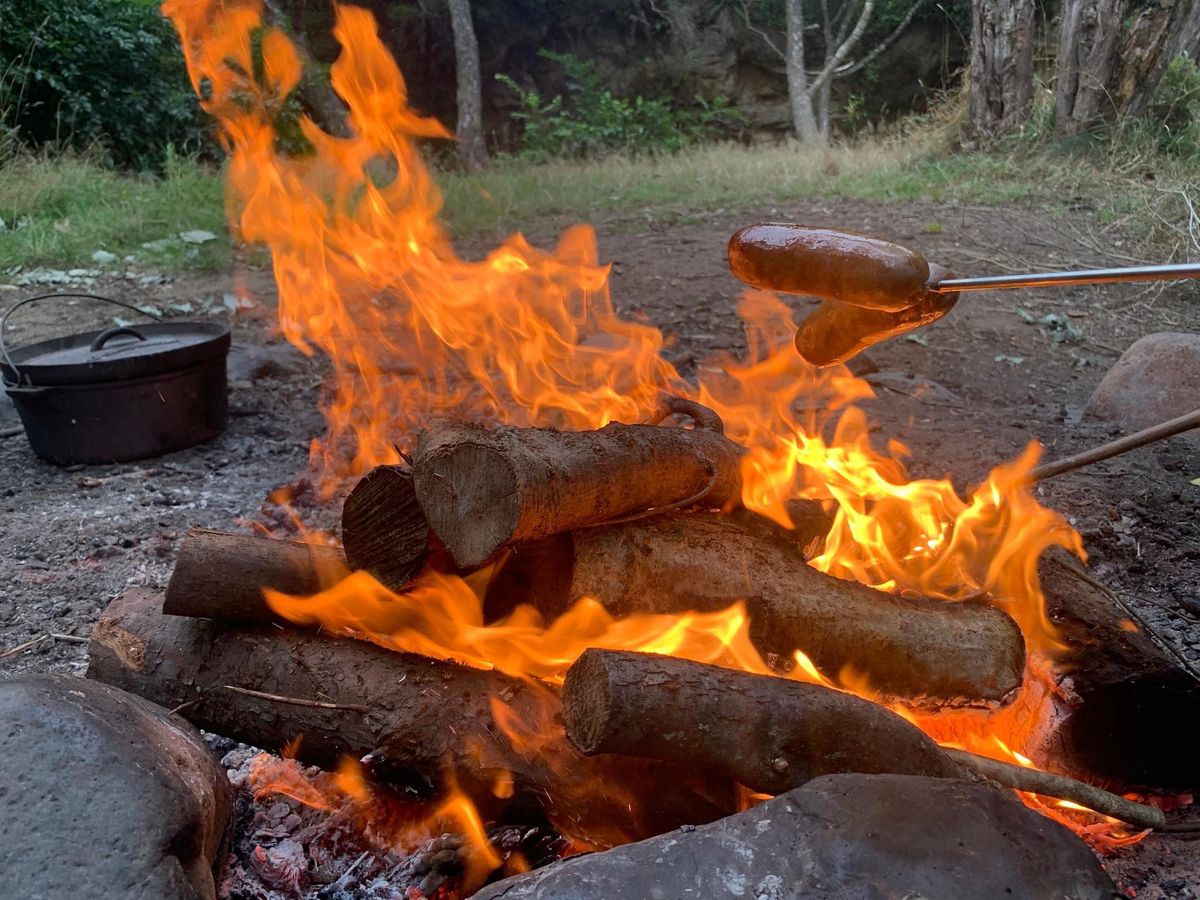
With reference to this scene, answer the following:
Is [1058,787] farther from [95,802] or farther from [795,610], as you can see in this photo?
[95,802]

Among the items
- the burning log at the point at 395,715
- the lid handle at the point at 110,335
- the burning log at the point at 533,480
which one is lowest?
the burning log at the point at 395,715

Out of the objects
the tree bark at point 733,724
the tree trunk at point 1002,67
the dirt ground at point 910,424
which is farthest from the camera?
the tree trunk at point 1002,67

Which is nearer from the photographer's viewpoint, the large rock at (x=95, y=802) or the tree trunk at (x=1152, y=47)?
the large rock at (x=95, y=802)

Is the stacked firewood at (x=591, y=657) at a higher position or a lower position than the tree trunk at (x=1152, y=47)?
lower

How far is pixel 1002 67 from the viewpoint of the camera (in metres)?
11.4

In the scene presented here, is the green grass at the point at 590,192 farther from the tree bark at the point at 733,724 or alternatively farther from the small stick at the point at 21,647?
the tree bark at the point at 733,724

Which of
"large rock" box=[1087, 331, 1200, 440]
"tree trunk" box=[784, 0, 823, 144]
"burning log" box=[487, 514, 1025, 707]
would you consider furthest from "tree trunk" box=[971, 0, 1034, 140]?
"burning log" box=[487, 514, 1025, 707]

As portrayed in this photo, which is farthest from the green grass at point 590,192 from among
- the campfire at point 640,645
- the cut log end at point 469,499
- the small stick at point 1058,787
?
the small stick at point 1058,787

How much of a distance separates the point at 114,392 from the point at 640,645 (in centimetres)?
345

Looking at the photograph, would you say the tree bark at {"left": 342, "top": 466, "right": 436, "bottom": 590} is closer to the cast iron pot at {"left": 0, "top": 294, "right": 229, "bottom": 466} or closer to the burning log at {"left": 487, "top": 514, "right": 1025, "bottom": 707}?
the burning log at {"left": 487, "top": 514, "right": 1025, "bottom": 707}

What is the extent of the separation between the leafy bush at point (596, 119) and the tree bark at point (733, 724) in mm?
15163

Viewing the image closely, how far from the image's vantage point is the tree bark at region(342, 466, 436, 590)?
7.61ft

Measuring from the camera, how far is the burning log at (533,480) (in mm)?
2203

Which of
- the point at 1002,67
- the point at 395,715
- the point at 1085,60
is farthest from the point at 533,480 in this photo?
the point at 1002,67
